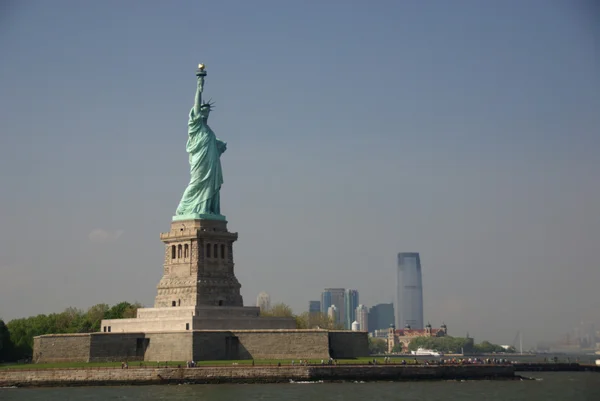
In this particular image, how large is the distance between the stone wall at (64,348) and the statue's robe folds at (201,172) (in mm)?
13895

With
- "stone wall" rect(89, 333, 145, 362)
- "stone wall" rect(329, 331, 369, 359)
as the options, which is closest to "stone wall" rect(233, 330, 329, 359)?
"stone wall" rect(329, 331, 369, 359)

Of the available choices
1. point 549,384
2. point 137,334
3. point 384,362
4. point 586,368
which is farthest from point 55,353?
point 586,368

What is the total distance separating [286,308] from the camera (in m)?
113

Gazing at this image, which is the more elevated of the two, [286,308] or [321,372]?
[286,308]

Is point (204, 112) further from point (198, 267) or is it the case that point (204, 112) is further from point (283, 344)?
point (283, 344)

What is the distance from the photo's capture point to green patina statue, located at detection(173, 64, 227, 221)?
84.6m

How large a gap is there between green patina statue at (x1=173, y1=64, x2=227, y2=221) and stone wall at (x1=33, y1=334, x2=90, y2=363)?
43.4 feet

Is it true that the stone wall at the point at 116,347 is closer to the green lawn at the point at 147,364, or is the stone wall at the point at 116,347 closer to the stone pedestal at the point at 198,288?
the green lawn at the point at 147,364

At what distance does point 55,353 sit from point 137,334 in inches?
246

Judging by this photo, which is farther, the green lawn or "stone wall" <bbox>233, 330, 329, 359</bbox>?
"stone wall" <bbox>233, 330, 329, 359</bbox>

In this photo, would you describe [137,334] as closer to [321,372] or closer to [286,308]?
[321,372]

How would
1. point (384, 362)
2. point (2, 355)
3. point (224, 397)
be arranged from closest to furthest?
1. point (224, 397)
2. point (384, 362)
3. point (2, 355)

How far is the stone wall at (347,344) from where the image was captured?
81.8m

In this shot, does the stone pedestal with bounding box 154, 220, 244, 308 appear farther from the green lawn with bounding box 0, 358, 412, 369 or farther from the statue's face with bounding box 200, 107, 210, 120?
the statue's face with bounding box 200, 107, 210, 120
